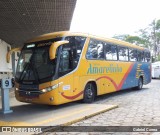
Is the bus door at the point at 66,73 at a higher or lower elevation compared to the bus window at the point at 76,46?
lower

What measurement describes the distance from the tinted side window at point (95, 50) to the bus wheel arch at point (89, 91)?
1.15m

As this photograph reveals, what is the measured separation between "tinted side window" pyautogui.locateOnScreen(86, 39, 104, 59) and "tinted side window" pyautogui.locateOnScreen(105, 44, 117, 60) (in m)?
0.51

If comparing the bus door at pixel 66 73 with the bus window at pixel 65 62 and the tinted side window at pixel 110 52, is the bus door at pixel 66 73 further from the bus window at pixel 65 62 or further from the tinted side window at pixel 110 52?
the tinted side window at pixel 110 52

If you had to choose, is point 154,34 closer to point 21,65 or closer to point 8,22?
point 8,22

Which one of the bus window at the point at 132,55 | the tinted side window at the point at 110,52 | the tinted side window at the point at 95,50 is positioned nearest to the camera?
the tinted side window at the point at 95,50

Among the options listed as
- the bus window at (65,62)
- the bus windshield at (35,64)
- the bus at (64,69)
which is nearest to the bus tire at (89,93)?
the bus at (64,69)

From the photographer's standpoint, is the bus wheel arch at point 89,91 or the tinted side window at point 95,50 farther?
the tinted side window at point 95,50

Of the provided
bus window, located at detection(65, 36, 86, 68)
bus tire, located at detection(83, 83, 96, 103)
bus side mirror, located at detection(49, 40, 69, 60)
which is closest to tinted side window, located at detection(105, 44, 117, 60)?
bus tire, located at detection(83, 83, 96, 103)

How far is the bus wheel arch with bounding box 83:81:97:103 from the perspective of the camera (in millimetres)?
10907

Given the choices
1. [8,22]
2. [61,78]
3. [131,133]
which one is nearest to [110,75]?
[61,78]

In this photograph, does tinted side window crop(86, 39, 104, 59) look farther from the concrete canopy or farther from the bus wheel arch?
the concrete canopy

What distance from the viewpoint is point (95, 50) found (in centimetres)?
1173

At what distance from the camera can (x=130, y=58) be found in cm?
1581

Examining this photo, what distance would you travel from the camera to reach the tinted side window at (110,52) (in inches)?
506
